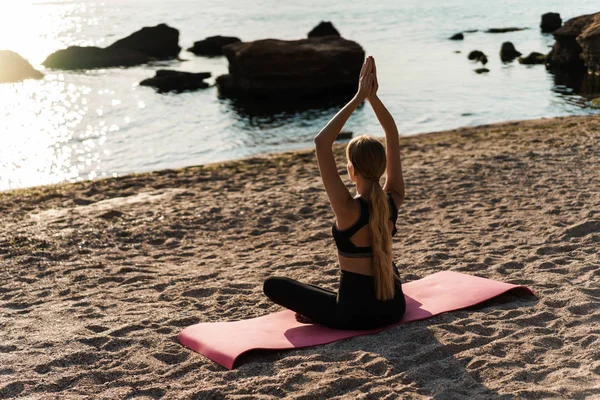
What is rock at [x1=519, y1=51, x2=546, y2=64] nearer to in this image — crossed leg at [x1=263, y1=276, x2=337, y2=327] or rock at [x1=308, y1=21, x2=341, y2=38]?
rock at [x1=308, y1=21, x2=341, y2=38]

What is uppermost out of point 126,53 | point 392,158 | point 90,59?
point 126,53

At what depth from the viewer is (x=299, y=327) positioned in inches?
217

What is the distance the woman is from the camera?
15.7 feet

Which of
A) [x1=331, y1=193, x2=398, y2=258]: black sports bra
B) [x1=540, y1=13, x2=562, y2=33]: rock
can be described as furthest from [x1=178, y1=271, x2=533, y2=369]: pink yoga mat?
[x1=540, y1=13, x2=562, y2=33]: rock

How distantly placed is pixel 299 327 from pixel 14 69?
32.9 meters

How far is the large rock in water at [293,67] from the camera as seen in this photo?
26859 mm

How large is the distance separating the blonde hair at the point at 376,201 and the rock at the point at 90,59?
36806 mm

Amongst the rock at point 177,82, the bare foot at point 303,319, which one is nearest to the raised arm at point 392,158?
the bare foot at point 303,319

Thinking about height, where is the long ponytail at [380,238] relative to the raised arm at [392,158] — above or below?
below

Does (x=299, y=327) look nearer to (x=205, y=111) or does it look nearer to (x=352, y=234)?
(x=352, y=234)

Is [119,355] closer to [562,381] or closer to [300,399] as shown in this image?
[300,399]

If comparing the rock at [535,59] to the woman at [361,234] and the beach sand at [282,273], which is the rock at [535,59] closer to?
the beach sand at [282,273]

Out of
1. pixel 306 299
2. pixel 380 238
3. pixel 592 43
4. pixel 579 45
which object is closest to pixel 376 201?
pixel 380 238

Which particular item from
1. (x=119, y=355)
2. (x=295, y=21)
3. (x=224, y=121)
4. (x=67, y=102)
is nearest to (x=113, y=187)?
(x=119, y=355)
